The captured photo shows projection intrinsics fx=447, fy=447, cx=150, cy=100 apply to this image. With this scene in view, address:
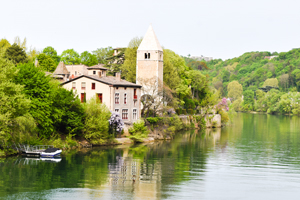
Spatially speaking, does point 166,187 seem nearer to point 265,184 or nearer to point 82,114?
point 265,184

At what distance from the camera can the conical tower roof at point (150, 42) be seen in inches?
3068

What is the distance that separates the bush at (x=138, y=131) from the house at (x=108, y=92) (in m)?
1.31

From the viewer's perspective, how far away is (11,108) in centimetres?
4431

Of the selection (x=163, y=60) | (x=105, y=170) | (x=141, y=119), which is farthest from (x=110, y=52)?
(x=105, y=170)

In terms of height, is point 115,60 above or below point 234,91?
above

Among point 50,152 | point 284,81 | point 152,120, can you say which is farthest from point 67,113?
point 284,81

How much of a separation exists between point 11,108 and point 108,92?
1955cm

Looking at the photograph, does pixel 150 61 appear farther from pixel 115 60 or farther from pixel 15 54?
pixel 115 60

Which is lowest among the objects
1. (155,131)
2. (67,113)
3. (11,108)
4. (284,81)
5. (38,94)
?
(155,131)

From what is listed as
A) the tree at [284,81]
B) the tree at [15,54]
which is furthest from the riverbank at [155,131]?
the tree at [284,81]

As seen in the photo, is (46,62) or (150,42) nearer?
(150,42)

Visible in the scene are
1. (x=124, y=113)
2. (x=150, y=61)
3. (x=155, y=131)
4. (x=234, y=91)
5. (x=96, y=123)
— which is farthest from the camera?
(x=234, y=91)

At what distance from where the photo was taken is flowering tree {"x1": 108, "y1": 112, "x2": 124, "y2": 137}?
5919cm

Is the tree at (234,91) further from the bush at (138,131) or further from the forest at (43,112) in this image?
the bush at (138,131)
